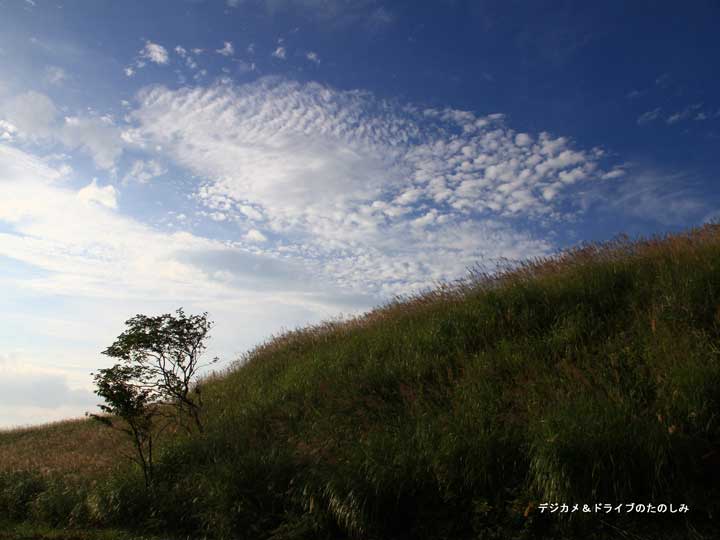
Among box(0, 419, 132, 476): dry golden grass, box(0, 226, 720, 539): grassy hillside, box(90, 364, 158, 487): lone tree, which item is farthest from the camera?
box(0, 419, 132, 476): dry golden grass

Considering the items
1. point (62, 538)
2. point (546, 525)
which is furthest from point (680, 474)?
point (62, 538)

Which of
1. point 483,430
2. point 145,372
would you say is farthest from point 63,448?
point 483,430

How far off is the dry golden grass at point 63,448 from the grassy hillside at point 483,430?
547mm

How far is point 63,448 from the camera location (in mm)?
17891

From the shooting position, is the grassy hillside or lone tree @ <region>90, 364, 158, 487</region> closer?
the grassy hillside

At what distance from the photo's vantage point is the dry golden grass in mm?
13445

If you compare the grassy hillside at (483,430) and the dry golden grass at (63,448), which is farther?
the dry golden grass at (63,448)

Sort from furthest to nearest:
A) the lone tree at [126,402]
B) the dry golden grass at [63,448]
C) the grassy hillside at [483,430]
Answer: the dry golden grass at [63,448] < the lone tree at [126,402] < the grassy hillside at [483,430]

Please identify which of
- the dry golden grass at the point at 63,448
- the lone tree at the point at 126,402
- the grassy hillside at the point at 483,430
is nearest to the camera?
the grassy hillside at the point at 483,430

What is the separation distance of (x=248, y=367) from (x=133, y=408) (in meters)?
6.96

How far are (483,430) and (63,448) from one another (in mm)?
16444

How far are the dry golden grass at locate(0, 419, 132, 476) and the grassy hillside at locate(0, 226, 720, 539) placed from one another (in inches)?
21.5

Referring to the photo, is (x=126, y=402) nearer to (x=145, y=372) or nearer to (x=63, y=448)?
(x=145, y=372)

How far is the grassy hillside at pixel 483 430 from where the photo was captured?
249 inches
